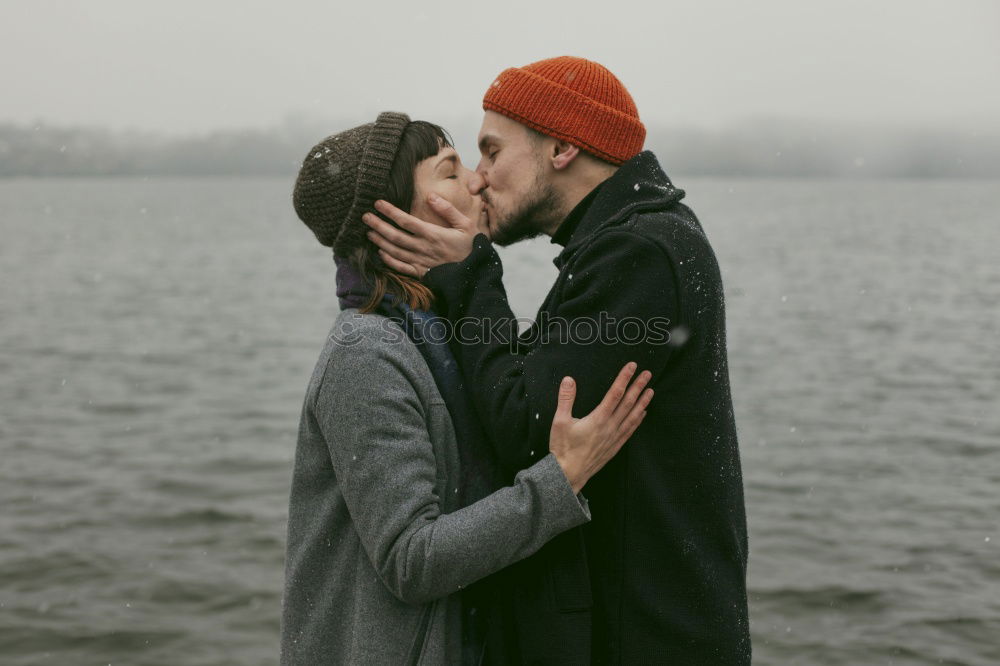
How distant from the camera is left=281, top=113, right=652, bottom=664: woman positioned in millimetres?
2574

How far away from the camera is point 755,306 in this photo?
98.2ft

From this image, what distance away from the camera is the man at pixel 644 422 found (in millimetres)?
2713

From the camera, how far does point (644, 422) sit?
111 inches

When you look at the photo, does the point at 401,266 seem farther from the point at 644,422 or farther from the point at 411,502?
the point at 644,422

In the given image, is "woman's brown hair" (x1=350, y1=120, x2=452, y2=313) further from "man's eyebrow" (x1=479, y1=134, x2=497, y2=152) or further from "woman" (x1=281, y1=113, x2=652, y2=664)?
"man's eyebrow" (x1=479, y1=134, x2=497, y2=152)

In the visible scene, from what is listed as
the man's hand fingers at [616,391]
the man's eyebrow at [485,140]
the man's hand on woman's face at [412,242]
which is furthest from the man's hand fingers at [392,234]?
the man's hand fingers at [616,391]

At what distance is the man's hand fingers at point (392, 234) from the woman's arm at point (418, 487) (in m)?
0.40

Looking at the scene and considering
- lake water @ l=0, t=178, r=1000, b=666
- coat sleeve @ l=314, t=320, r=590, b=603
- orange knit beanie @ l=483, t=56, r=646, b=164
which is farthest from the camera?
lake water @ l=0, t=178, r=1000, b=666

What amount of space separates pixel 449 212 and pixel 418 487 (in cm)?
92

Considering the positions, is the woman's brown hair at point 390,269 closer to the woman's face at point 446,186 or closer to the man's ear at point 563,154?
the woman's face at point 446,186

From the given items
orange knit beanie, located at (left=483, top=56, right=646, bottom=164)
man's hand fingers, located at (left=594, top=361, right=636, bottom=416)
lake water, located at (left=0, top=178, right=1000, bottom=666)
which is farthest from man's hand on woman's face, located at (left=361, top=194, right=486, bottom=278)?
lake water, located at (left=0, top=178, right=1000, bottom=666)

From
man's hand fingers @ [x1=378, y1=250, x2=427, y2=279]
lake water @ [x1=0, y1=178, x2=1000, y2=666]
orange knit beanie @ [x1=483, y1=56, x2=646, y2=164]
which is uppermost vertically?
orange knit beanie @ [x1=483, y1=56, x2=646, y2=164]

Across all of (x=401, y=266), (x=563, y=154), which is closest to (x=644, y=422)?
(x=401, y=266)

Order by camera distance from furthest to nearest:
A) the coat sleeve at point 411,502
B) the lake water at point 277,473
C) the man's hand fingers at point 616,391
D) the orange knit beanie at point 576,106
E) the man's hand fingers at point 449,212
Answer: the lake water at point 277,473 < the orange knit beanie at point 576,106 < the man's hand fingers at point 449,212 < the man's hand fingers at point 616,391 < the coat sleeve at point 411,502
